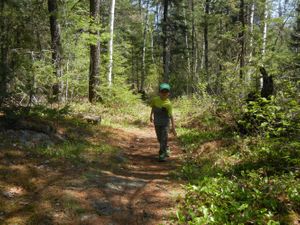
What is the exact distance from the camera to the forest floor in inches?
197

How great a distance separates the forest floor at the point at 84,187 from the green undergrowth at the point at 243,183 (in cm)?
45

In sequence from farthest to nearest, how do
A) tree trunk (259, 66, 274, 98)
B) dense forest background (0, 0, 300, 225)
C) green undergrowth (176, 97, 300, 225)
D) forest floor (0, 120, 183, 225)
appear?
tree trunk (259, 66, 274, 98) < dense forest background (0, 0, 300, 225) < forest floor (0, 120, 183, 225) < green undergrowth (176, 97, 300, 225)

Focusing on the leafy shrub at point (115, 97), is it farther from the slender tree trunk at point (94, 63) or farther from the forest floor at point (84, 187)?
the forest floor at point (84, 187)

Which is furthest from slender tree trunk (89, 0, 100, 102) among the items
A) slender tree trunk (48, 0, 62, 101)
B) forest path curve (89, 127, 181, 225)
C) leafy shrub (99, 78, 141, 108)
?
forest path curve (89, 127, 181, 225)

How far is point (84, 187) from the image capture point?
5.98 m

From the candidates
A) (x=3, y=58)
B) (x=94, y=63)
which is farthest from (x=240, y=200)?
(x=94, y=63)

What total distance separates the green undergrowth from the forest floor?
1.47ft

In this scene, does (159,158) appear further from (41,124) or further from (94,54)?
(94,54)

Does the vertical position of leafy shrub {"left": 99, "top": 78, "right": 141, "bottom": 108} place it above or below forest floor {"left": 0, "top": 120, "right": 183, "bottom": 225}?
above

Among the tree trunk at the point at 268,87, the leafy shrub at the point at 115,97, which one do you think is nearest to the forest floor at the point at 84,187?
the tree trunk at the point at 268,87

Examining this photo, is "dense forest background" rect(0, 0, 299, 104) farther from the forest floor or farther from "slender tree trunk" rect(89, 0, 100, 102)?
the forest floor

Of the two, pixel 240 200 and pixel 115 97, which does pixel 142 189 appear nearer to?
pixel 240 200

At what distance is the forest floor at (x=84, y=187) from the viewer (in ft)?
16.4

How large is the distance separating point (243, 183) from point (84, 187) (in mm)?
2795
